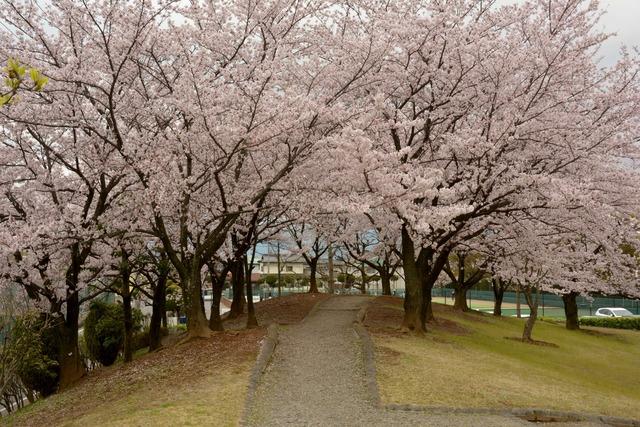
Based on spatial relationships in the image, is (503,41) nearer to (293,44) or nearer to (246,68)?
(293,44)

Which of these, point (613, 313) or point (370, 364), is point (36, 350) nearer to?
point (370, 364)

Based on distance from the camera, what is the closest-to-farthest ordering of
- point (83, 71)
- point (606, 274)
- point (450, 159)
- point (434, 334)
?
point (83, 71) → point (450, 159) → point (434, 334) → point (606, 274)

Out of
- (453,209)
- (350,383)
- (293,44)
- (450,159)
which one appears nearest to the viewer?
(350,383)

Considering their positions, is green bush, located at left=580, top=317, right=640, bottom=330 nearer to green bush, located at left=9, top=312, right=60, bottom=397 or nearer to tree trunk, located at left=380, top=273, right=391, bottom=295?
tree trunk, located at left=380, top=273, right=391, bottom=295

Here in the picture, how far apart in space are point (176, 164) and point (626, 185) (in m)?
12.1

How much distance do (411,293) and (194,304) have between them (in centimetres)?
626

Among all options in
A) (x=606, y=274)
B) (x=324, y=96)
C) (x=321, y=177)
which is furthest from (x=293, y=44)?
(x=606, y=274)

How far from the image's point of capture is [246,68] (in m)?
13.6

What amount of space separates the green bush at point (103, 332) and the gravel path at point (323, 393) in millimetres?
11264

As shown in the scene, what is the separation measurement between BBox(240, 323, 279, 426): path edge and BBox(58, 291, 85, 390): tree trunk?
5.51m

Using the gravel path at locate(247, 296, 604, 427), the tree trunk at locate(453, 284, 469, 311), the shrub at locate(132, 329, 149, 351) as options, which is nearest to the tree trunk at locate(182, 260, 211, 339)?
the gravel path at locate(247, 296, 604, 427)

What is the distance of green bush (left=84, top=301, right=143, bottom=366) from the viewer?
23.3 m

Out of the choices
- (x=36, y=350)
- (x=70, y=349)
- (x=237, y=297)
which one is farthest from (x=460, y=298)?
(x=36, y=350)

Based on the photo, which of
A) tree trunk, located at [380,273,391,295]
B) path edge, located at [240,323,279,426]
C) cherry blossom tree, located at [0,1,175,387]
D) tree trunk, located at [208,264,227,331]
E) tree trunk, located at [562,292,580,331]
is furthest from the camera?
tree trunk, located at [380,273,391,295]
